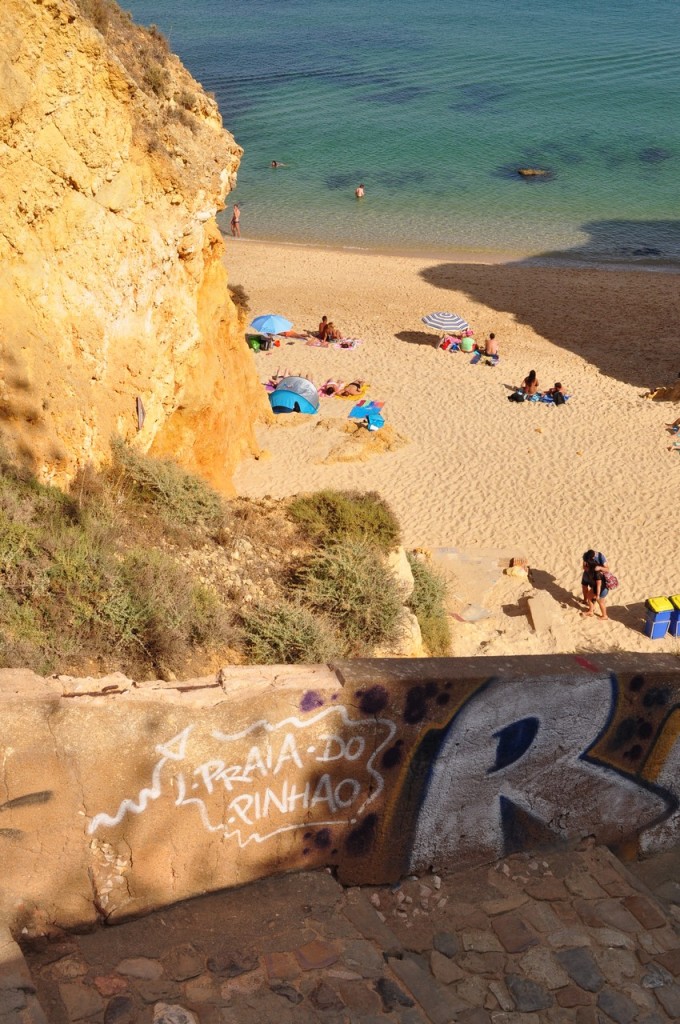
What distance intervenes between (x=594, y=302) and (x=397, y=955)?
2462 centimetres

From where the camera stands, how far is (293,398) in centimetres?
1830

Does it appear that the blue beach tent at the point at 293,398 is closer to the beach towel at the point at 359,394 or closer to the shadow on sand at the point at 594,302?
the beach towel at the point at 359,394

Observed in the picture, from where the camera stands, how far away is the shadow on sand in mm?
22812

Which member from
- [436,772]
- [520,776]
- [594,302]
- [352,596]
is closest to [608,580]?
[352,596]

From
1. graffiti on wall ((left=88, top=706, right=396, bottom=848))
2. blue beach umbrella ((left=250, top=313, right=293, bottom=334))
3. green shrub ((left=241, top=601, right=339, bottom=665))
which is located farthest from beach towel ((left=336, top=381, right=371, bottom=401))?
graffiti on wall ((left=88, top=706, right=396, bottom=848))

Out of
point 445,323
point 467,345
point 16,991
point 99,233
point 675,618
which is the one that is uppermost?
point 99,233

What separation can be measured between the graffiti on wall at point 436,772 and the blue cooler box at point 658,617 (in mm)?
6539

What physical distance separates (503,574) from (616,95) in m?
52.3

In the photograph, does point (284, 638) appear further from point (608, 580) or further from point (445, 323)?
point (445, 323)

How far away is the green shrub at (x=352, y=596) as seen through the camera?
9375mm

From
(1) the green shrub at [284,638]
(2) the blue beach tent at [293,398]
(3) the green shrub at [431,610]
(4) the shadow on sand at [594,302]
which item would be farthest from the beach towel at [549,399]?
(1) the green shrub at [284,638]

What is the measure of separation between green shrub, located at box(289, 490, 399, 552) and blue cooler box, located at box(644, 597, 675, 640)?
3932 millimetres

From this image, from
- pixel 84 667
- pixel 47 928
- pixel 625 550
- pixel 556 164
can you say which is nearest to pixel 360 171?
pixel 556 164

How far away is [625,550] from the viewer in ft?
48.2
